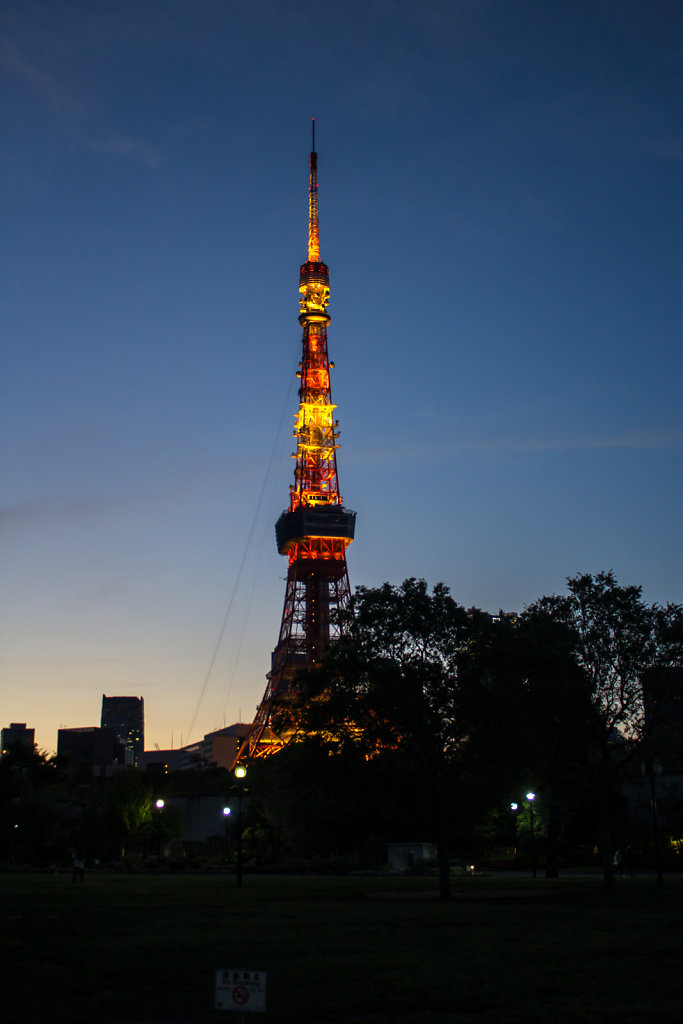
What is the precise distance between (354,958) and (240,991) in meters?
10.3

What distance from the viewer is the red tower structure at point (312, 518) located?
410ft

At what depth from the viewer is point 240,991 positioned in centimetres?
985

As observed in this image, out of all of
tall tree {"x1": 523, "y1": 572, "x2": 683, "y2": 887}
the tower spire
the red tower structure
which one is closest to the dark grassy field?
tall tree {"x1": 523, "y1": 572, "x2": 683, "y2": 887}

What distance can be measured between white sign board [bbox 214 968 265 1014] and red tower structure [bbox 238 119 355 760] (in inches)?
4198

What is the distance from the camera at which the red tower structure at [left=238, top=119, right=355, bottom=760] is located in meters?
125

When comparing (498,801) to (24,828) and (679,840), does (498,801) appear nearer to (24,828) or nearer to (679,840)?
(679,840)

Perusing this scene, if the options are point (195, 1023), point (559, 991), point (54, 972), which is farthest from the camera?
point (54, 972)

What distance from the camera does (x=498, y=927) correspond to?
25.0 meters

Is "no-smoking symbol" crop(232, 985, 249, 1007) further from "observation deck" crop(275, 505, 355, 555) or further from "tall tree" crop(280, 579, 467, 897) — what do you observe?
"observation deck" crop(275, 505, 355, 555)

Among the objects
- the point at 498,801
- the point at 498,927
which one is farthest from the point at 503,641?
the point at 498,927

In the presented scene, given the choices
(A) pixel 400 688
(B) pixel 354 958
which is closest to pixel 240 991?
(B) pixel 354 958

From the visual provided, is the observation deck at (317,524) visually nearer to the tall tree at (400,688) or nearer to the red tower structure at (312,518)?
the red tower structure at (312,518)

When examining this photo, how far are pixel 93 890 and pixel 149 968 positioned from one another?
25.0 meters

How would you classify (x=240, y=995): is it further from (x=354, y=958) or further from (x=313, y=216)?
(x=313, y=216)
